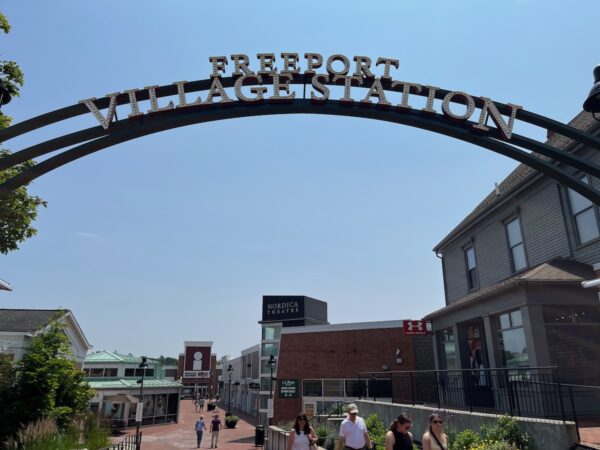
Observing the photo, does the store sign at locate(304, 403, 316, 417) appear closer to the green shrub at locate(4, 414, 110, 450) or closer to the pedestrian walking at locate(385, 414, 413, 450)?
the green shrub at locate(4, 414, 110, 450)

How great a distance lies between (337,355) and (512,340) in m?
16.3

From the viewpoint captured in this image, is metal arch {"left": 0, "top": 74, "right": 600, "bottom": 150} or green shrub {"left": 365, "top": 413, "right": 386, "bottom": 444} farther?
green shrub {"left": 365, "top": 413, "right": 386, "bottom": 444}

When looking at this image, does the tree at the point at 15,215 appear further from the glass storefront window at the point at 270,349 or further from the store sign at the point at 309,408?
the glass storefront window at the point at 270,349

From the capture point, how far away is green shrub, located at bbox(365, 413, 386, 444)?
13.8 m

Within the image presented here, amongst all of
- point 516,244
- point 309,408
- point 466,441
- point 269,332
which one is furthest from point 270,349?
point 466,441

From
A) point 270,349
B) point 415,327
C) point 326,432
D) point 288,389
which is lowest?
point 326,432

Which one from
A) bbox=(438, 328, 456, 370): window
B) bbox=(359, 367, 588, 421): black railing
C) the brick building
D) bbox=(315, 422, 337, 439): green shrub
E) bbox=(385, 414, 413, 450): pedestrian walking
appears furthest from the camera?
the brick building

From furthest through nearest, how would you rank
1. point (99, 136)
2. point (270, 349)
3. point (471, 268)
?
point (270, 349), point (471, 268), point (99, 136)

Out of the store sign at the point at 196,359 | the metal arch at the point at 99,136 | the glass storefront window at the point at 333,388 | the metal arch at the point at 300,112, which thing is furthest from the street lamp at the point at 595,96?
the store sign at the point at 196,359

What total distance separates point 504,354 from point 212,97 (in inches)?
484

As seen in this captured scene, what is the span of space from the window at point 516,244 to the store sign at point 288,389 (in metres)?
18.1

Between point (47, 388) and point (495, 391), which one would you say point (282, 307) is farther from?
point (495, 391)

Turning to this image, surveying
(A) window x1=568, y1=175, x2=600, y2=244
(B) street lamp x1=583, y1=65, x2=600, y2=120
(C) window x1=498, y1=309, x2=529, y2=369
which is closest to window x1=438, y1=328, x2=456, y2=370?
(C) window x1=498, y1=309, x2=529, y2=369

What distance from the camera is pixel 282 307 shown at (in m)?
46.2
